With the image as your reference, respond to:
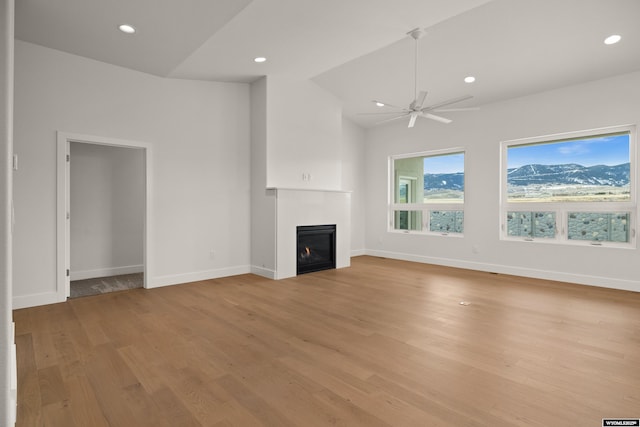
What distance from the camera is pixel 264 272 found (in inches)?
212

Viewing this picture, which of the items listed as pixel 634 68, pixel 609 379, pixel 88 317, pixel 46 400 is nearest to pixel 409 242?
pixel 634 68

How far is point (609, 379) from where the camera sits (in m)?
2.19

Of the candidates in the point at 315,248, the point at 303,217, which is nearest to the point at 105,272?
the point at 303,217

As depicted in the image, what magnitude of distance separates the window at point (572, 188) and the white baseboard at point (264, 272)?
3.98 metres

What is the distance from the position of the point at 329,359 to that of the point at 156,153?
12.3 ft

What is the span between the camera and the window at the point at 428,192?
21.2 feet

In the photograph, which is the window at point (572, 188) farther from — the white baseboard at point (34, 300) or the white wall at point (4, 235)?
the white baseboard at point (34, 300)

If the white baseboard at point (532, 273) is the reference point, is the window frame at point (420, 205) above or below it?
above

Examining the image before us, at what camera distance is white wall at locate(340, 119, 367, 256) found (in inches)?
294

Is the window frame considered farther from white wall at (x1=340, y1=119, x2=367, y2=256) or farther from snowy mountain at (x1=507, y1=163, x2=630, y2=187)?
snowy mountain at (x1=507, y1=163, x2=630, y2=187)

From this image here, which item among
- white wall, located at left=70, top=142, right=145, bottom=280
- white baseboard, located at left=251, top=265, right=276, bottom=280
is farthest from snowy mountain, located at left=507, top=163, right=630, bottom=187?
white wall, located at left=70, top=142, right=145, bottom=280

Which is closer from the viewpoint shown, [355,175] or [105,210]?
[105,210]

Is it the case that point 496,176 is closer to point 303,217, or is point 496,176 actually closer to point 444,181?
point 444,181

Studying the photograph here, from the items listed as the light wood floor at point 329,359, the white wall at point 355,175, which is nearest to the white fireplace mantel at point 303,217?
the light wood floor at point 329,359
